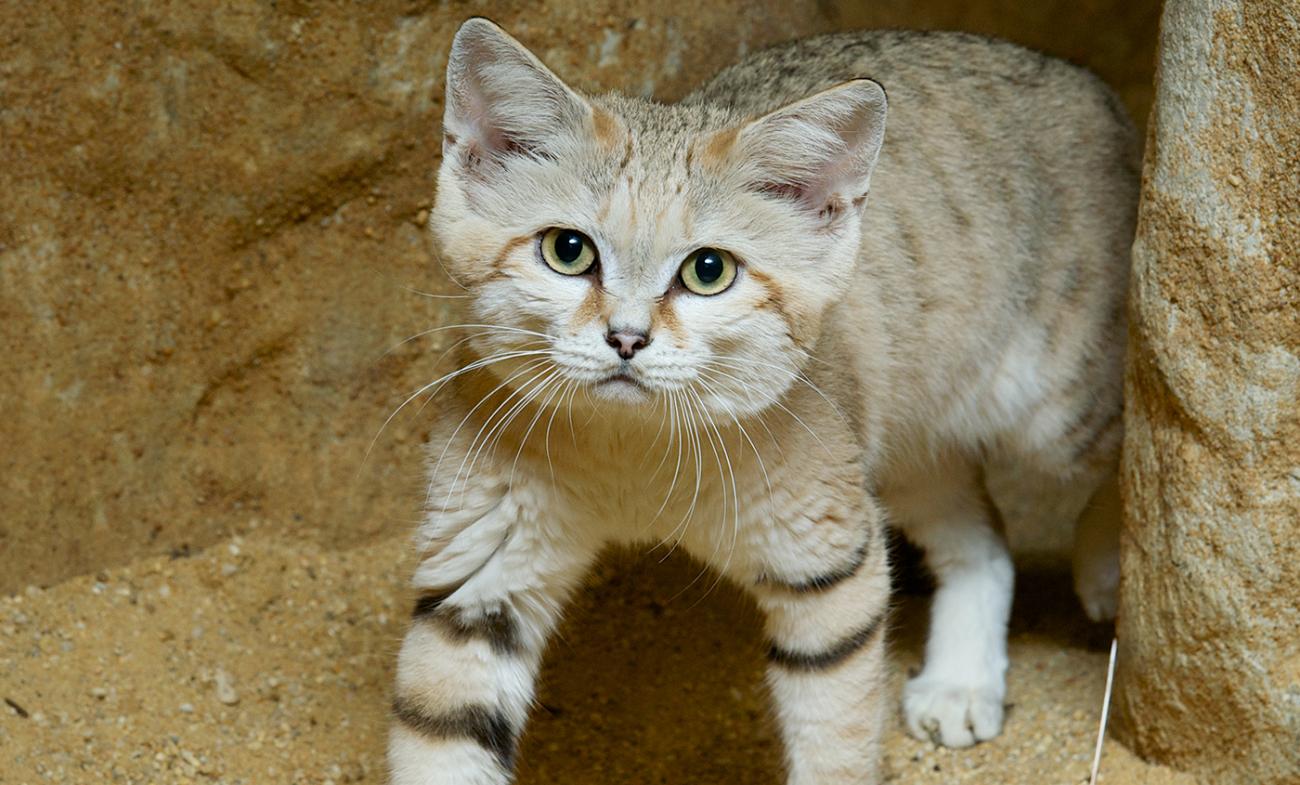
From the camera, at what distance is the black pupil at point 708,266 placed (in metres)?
2.22

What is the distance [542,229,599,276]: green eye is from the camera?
7.21 feet

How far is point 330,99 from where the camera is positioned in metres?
3.20

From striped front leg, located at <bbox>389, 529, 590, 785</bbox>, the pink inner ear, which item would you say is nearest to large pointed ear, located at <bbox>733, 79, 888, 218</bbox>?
the pink inner ear

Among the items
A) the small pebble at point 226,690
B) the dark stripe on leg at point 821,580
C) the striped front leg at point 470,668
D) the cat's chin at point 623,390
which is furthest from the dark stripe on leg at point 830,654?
the small pebble at point 226,690

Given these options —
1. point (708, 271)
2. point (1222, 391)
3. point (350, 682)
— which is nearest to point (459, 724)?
point (350, 682)

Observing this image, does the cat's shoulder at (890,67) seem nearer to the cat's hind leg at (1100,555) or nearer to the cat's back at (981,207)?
the cat's back at (981,207)

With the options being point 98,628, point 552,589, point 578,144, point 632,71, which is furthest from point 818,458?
point 98,628

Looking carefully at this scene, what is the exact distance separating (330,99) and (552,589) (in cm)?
133

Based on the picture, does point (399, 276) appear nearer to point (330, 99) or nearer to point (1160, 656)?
point (330, 99)

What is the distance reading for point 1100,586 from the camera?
137 inches

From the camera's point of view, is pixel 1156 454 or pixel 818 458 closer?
pixel 818 458

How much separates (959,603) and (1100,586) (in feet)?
1.16

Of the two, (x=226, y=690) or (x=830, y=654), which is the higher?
(x=830, y=654)

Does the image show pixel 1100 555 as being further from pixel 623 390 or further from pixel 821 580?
→ pixel 623 390
